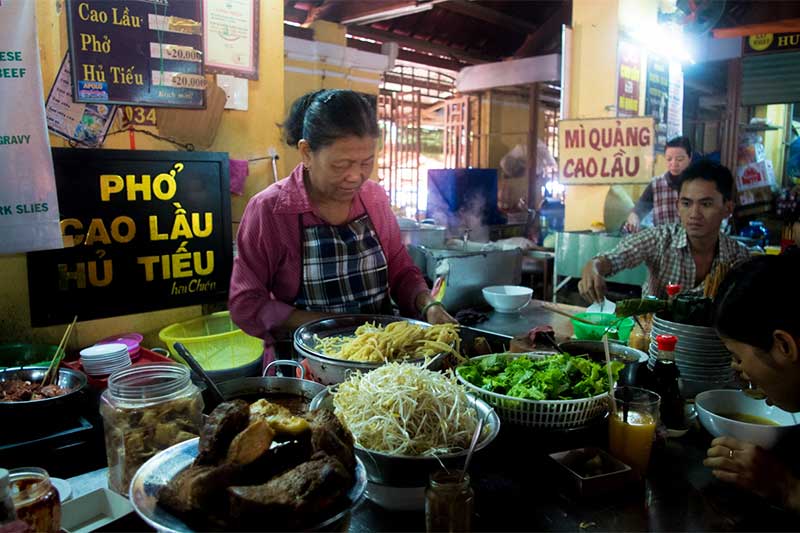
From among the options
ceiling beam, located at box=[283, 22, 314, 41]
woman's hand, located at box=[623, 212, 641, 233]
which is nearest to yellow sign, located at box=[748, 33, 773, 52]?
woman's hand, located at box=[623, 212, 641, 233]

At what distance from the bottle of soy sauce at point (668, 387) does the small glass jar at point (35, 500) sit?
1625 millimetres

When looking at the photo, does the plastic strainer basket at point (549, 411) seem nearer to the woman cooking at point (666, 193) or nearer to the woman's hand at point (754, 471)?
the woman's hand at point (754, 471)

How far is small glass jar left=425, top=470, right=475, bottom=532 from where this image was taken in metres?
1.13

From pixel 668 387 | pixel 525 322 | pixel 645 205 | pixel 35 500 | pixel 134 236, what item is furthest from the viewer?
pixel 645 205

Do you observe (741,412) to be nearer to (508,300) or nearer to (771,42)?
(508,300)

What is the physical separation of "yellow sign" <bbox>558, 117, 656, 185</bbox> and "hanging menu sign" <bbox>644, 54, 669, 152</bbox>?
165 centimetres

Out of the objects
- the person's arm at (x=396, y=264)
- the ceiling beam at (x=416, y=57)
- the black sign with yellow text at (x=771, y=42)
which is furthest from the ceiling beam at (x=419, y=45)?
the person's arm at (x=396, y=264)

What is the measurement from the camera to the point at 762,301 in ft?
4.97

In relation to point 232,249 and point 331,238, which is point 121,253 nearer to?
point 232,249

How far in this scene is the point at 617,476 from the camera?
54.1 inches

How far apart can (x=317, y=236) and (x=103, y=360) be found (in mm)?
1215

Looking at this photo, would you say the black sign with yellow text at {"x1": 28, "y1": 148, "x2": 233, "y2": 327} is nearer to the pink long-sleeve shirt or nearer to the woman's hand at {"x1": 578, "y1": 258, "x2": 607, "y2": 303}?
the pink long-sleeve shirt

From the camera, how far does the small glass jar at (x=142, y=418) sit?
1352 millimetres

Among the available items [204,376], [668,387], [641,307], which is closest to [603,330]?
[641,307]
